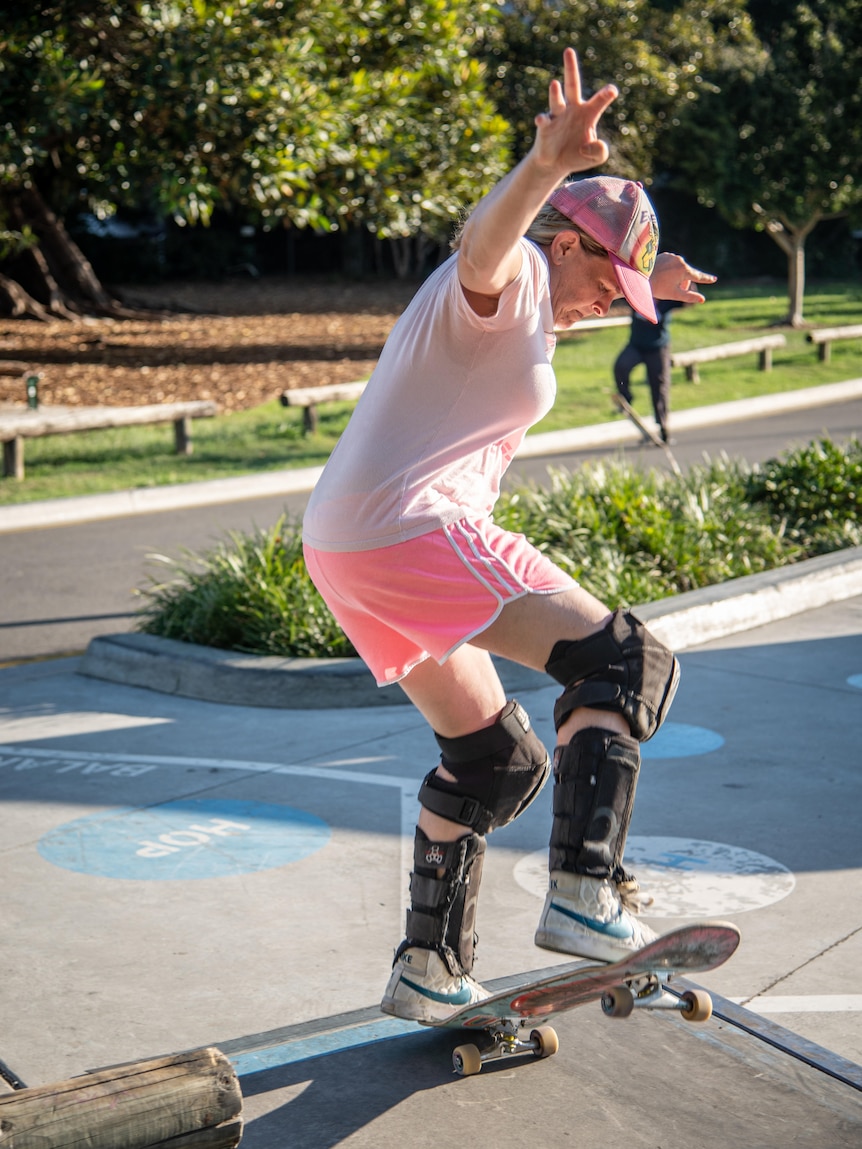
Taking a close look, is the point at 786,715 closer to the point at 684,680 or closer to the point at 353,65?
the point at 684,680

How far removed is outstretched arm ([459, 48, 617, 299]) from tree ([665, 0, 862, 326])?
23.4 metres

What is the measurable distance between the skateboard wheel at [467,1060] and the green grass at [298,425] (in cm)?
1043

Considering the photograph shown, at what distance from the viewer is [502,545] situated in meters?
2.75

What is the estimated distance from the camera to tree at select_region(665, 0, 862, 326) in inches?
947

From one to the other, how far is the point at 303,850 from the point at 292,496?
919 cm

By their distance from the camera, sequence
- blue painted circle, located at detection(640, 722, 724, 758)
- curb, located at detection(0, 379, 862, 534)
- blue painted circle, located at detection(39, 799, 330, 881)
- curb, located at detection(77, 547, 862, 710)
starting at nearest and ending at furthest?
blue painted circle, located at detection(39, 799, 330, 881) → blue painted circle, located at detection(640, 722, 724, 758) → curb, located at detection(77, 547, 862, 710) → curb, located at detection(0, 379, 862, 534)

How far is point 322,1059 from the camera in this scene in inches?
118

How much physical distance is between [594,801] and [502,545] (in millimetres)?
556

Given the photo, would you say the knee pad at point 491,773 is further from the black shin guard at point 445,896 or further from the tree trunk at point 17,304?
the tree trunk at point 17,304

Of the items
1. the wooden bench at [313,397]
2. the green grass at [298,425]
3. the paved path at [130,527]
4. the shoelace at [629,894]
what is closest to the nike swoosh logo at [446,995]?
the shoelace at [629,894]

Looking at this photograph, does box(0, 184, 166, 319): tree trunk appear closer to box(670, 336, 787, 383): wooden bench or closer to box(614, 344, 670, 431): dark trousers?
box(670, 336, 787, 383): wooden bench

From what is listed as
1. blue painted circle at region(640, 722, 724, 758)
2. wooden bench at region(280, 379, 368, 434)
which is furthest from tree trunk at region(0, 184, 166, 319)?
blue painted circle at region(640, 722, 724, 758)

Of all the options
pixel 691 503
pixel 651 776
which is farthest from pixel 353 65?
pixel 651 776

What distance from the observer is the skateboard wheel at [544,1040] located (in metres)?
3.02
